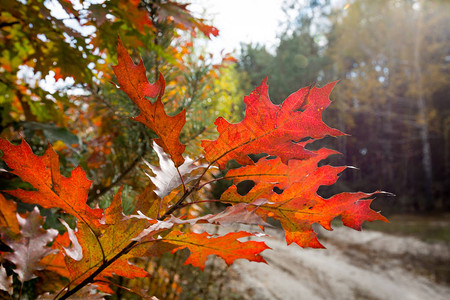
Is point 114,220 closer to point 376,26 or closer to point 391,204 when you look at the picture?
point 391,204

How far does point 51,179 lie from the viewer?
43 centimetres

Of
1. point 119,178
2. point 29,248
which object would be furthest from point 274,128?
point 119,178

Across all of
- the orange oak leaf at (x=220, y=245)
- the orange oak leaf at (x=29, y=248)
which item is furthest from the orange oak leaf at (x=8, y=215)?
the orange oak leaf at (x=220, y=245)

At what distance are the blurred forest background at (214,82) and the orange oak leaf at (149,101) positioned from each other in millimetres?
145

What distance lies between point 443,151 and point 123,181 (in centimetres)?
1581

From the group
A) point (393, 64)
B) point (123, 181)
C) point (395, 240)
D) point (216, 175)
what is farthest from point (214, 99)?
point (393, 64)

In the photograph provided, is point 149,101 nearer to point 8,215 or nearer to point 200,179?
point 200,179

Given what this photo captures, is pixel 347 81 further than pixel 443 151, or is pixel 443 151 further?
pixel 443 151

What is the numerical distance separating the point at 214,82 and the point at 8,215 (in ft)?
5.99

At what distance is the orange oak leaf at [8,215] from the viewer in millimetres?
640

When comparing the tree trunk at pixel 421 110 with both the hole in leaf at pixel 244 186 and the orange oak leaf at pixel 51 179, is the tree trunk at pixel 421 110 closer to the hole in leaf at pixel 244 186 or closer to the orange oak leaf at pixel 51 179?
the hole in leaf at pixel 244 186

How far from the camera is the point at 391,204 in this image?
12242 mm

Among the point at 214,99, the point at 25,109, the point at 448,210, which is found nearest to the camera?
the point at 25,109

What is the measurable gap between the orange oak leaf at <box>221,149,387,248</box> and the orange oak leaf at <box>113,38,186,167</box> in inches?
4.4
